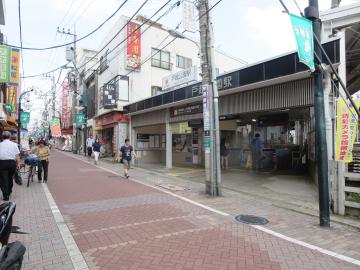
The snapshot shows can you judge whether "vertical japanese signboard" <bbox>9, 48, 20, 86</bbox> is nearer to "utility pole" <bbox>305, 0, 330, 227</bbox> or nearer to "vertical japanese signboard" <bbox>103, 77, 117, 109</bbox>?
"vertical japanese signboard" <bbox>103, 77, 117, 109</bbox>

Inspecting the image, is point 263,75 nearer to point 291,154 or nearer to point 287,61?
point 287,61

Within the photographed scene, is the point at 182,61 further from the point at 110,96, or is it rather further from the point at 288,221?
the point at 288,221

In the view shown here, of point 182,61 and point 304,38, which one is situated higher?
point 182,61

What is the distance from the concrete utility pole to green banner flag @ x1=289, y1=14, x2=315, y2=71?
3717mm

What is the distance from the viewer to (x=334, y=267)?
406 cm

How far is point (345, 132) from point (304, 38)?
2.56 metres

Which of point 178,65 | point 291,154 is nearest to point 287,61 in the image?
point 291,154

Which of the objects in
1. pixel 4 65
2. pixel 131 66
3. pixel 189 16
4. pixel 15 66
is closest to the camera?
pixel 189 16

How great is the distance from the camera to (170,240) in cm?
498

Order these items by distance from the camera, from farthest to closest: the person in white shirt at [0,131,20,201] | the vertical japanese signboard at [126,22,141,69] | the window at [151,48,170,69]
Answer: the window at [151,48,170,69] → the vertical japanese signboard at [126,22,141,69] → the person in white shirt at [0,131,20,201]

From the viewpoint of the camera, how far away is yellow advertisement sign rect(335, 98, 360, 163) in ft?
21.1

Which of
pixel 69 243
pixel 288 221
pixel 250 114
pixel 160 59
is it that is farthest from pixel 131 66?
pixel 69 243

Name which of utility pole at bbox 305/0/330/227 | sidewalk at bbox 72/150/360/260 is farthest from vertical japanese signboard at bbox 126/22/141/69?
utility pole at bbox 305/0/330/227

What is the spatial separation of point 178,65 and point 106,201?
19.9 metres
